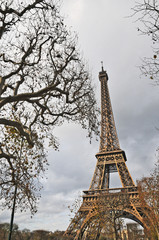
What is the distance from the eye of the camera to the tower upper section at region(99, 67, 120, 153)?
120ft

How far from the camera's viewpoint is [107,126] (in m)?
39.8

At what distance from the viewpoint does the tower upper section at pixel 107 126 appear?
3647 centimetres

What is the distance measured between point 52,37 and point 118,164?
27746 mm

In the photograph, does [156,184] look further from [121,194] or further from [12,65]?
[12,65]

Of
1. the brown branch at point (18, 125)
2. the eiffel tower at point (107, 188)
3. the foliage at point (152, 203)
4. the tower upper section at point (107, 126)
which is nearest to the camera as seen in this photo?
the brown branch at point (18, 125)

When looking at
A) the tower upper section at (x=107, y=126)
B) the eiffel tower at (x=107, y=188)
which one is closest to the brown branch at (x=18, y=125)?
the eiffel tower at (x=107, y=188)

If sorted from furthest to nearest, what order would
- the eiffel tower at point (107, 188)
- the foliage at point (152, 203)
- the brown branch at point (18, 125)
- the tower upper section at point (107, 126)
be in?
the tower upper section at point (107, 126), the eiffel tower at point (107, 188), the foliage at point (152, 203), the brown branch at point (18, 125)

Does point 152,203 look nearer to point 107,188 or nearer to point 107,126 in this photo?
point 107,188

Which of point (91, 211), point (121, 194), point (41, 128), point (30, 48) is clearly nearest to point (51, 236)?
point (91, 211)

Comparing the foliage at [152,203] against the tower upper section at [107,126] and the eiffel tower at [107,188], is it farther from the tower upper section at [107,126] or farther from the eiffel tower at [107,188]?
the tower upper section at [107,126]

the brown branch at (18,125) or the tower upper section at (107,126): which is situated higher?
the tower upper section at (107,126)

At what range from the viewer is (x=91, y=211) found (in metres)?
26.2

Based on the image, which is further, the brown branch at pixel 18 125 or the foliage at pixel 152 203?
the foliage at pixel 152 203

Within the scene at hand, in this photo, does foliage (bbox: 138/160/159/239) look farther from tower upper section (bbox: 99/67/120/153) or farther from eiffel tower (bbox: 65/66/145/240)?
tower upper section (bbox: 99/67/120/153)
